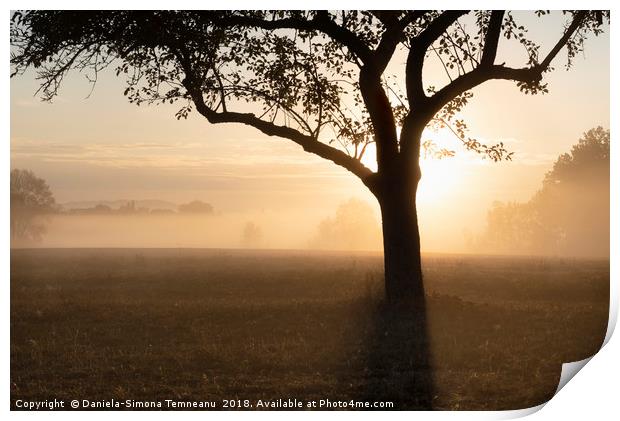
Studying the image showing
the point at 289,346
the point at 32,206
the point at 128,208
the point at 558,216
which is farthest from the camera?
the point at 558,216

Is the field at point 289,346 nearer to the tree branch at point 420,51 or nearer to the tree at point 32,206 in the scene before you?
the tree at point 32,206

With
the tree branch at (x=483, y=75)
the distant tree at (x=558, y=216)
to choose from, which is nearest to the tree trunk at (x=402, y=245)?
the tree branch at (x=483, y=75)

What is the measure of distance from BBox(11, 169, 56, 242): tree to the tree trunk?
7878mm

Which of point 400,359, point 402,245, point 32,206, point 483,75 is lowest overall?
point 400,359

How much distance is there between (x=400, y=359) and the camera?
13.8 metres

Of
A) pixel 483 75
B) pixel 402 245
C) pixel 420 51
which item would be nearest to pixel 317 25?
pixel 420 51

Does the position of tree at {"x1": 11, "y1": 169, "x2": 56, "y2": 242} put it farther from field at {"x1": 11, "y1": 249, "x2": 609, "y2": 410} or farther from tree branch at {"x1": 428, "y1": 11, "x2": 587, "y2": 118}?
tree branch at {"x1": 428, "y1": 11, "x2": 587, "y2": 118}

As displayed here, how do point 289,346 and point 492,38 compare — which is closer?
point 289,346

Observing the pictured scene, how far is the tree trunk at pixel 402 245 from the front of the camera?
16.8 meters

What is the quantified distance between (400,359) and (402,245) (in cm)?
349

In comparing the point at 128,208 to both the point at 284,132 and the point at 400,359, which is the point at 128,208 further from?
the point at 400,359

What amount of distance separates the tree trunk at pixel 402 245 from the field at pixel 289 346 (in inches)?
16.8
